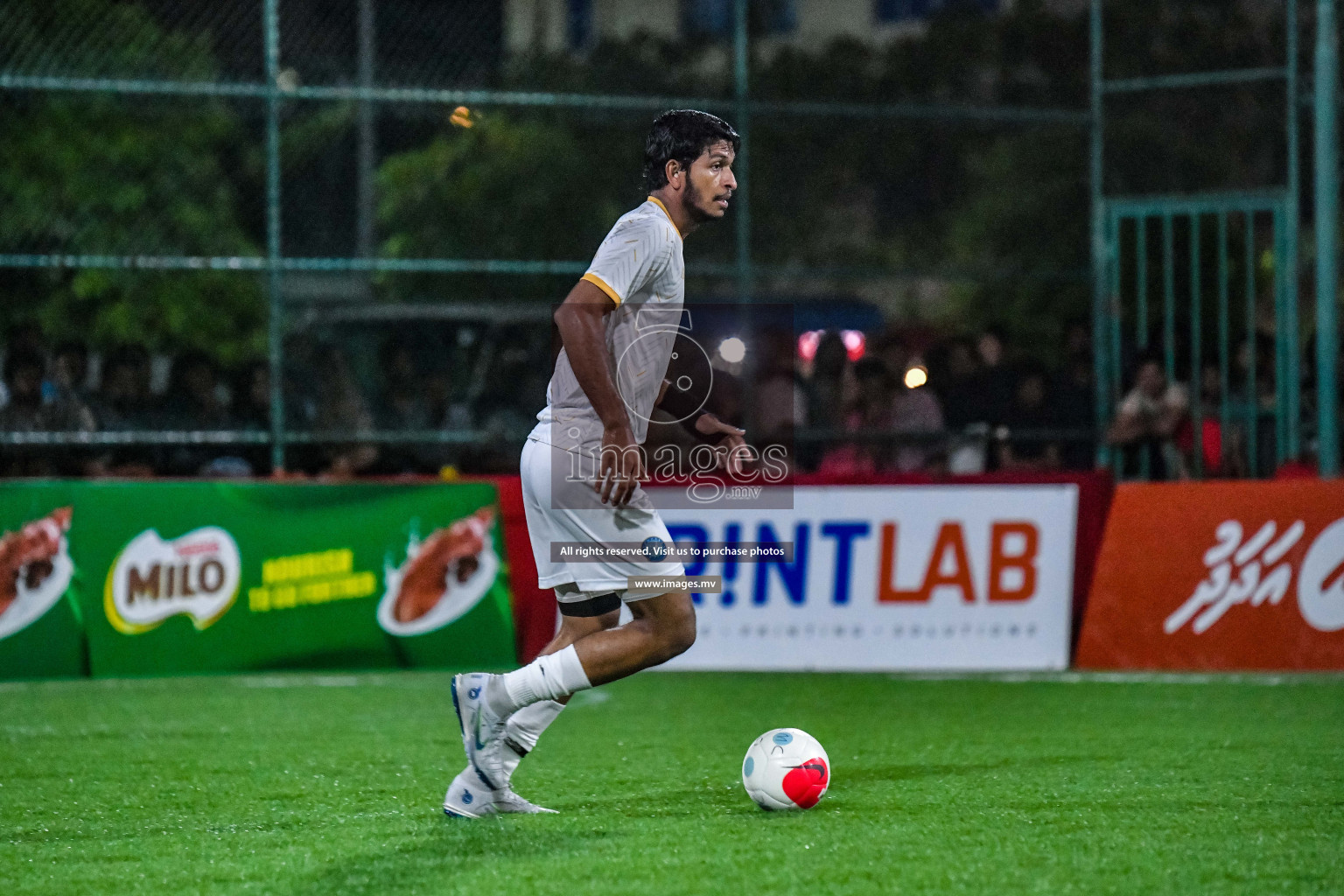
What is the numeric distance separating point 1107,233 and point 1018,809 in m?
8.92

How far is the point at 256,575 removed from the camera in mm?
11477

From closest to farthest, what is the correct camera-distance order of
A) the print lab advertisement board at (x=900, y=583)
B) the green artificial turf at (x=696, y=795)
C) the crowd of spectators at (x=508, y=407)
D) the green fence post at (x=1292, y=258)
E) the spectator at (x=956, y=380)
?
the green artificial turf at (x=696, y=795) < the print lab advertisement board at (x=900, y=583) < the crowd of spectators at (x=508, y=407) < the spectator at (x=956, y=380) < the green fence post at (x=1292, y=258)

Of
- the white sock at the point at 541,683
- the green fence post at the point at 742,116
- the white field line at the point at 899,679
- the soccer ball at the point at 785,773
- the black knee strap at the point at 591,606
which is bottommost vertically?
the white field line at the point at 899,679

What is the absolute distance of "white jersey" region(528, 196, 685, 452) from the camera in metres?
5.82

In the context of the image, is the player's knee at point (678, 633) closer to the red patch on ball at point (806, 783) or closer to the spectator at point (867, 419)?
the red patch on ball at point (806, 783)

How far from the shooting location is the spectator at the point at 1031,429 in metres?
13.5

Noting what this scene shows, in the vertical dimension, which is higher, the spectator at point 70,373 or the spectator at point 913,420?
the spectator at point 70,373

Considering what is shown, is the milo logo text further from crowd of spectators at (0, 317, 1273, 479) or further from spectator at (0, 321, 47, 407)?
spectator at (0, 321, 47, 407)

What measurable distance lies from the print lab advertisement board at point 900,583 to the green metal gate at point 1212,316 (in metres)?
2.30

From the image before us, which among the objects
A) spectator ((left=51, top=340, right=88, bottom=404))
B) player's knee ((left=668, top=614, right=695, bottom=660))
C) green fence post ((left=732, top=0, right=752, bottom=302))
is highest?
green fence post ((left=732, top=0, right=752, bottom=302))

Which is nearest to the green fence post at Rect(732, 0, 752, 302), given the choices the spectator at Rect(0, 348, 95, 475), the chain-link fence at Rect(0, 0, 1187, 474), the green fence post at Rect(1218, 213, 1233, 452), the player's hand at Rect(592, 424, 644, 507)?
the chain-link fence at Rect(0, 0, 1187, 474)

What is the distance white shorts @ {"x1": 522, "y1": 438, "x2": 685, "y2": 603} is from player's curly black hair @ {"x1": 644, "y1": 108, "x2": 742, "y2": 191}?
983 mm

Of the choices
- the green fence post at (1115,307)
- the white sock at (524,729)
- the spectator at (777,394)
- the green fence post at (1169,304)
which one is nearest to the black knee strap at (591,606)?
the white sock at (524,729)

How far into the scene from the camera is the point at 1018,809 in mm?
6094
